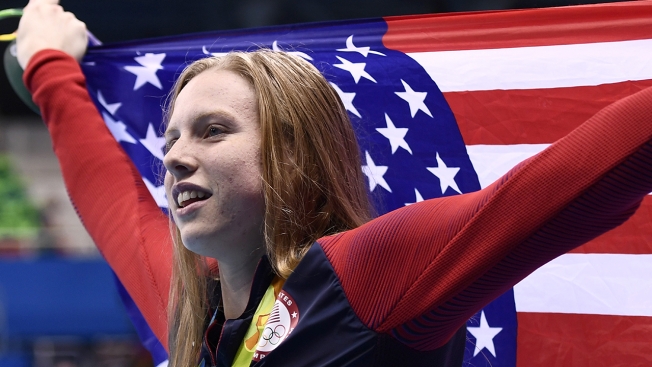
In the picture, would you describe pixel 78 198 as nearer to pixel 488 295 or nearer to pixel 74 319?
pixel 488 295

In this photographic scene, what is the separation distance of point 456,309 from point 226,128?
0.54 meters

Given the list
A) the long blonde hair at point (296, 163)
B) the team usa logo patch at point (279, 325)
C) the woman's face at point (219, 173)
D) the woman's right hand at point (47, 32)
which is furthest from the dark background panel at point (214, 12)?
the team usa logo patch at point (279, 325)

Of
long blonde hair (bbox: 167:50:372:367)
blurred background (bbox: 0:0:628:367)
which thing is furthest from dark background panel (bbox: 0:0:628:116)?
long blonde hair (bbox: 167:50:372:367)

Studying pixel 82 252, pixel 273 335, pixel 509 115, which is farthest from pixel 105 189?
pixel 82 252

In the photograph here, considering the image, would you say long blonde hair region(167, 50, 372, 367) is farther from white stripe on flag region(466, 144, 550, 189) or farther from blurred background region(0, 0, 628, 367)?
blurred background region(0, 0, 628, 367)

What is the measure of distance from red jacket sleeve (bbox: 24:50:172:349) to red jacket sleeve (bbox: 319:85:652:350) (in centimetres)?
77

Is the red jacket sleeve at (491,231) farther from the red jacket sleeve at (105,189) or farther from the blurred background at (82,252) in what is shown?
the blurred background at (82,252)

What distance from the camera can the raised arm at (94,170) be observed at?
1915 mm

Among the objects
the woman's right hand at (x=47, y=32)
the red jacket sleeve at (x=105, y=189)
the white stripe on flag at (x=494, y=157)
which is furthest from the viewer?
the woman's right hand at (x=47, y=32)

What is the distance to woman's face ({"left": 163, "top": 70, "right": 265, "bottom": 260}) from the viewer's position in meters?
1.37

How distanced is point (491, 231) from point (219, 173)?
0.52 m

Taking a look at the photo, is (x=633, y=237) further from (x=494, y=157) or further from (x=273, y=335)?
(x=273, y=335)

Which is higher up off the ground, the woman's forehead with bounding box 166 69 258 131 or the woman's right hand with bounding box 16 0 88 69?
the woman's forehead with bounding box 166 69 258 131

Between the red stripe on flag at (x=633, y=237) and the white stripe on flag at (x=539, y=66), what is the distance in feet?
0.93
